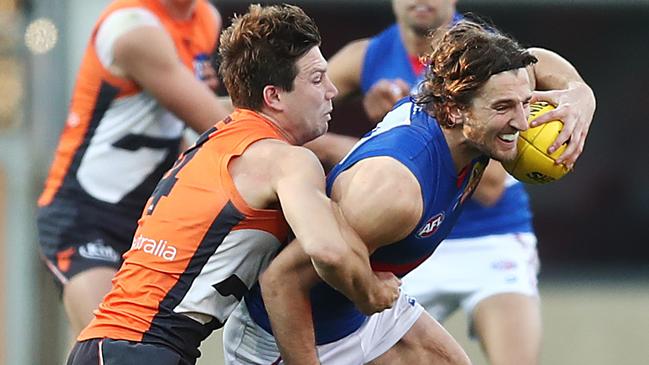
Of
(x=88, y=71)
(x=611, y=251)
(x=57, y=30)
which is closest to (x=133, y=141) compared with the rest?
(x=88, y=71)

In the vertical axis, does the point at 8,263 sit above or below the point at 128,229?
below

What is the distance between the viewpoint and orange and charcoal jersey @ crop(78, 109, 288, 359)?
4.38m

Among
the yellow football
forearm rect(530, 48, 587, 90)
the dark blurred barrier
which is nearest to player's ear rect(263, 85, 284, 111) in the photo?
the yellow football

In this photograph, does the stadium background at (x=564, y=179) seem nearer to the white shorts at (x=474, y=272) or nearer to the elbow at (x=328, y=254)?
the white shorts at (x=474, y=272)

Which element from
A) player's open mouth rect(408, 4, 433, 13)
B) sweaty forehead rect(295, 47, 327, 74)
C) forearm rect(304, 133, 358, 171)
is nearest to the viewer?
sweaty forehead rect(295, 47, 327, 74)

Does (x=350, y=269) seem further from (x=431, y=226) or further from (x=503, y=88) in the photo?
(x=503, y=88)

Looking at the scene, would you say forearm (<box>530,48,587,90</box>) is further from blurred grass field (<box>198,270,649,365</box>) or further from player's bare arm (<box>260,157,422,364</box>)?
blurred grass field (<box>198,270,649,365</box>)

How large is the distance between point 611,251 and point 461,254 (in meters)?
3.99

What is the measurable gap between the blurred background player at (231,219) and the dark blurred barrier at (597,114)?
5.56 metres

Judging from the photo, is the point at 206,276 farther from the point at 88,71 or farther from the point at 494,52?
the point at 88,71

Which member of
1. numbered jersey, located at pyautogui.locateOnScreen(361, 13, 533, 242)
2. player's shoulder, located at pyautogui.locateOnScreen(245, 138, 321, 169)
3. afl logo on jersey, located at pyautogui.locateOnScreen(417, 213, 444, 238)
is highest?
player's shoulder, located at pyautogui.locateOnScreen(245, 138, 321, 169)

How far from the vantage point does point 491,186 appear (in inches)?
253

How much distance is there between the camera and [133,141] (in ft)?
19.6

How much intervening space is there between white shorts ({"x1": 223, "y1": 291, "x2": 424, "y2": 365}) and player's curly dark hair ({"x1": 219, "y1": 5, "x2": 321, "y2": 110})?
767 millimetres
